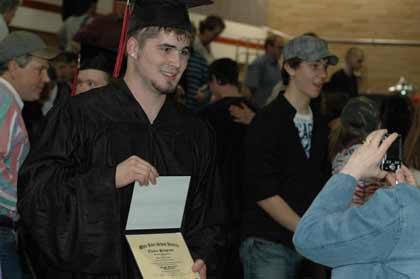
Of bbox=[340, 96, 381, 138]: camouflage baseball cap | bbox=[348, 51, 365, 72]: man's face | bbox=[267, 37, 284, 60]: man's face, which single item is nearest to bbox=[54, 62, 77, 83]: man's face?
bbox=[267, 37, 284, 60]: man's face

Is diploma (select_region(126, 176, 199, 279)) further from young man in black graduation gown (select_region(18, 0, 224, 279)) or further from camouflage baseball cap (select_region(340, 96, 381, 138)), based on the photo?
camouflage baseball cap (select_region(340, 96, 381, 138))

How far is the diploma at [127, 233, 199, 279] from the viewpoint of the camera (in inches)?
126

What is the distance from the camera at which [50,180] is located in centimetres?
330

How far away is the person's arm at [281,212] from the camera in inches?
182

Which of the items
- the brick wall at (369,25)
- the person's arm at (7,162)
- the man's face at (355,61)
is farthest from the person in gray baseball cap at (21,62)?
the brick wall at (369,25)

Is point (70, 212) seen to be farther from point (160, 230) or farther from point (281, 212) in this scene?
point (281, 212)

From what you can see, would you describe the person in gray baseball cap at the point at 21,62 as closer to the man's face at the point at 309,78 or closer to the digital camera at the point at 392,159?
the man's face at the point at 309,78

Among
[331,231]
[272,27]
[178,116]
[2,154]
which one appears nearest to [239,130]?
[2,154]

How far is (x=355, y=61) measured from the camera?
418 inches

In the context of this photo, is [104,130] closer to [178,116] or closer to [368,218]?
[178,116]

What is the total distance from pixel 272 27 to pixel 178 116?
32.1 ft

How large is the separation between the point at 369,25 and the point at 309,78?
769cm

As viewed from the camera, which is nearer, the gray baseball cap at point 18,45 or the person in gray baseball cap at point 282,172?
the person in gray baseball cap at point 282,172

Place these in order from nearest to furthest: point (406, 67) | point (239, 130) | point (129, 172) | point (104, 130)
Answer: point (129, 172), point (104, 130), point (239, 130), point (406, 67)
